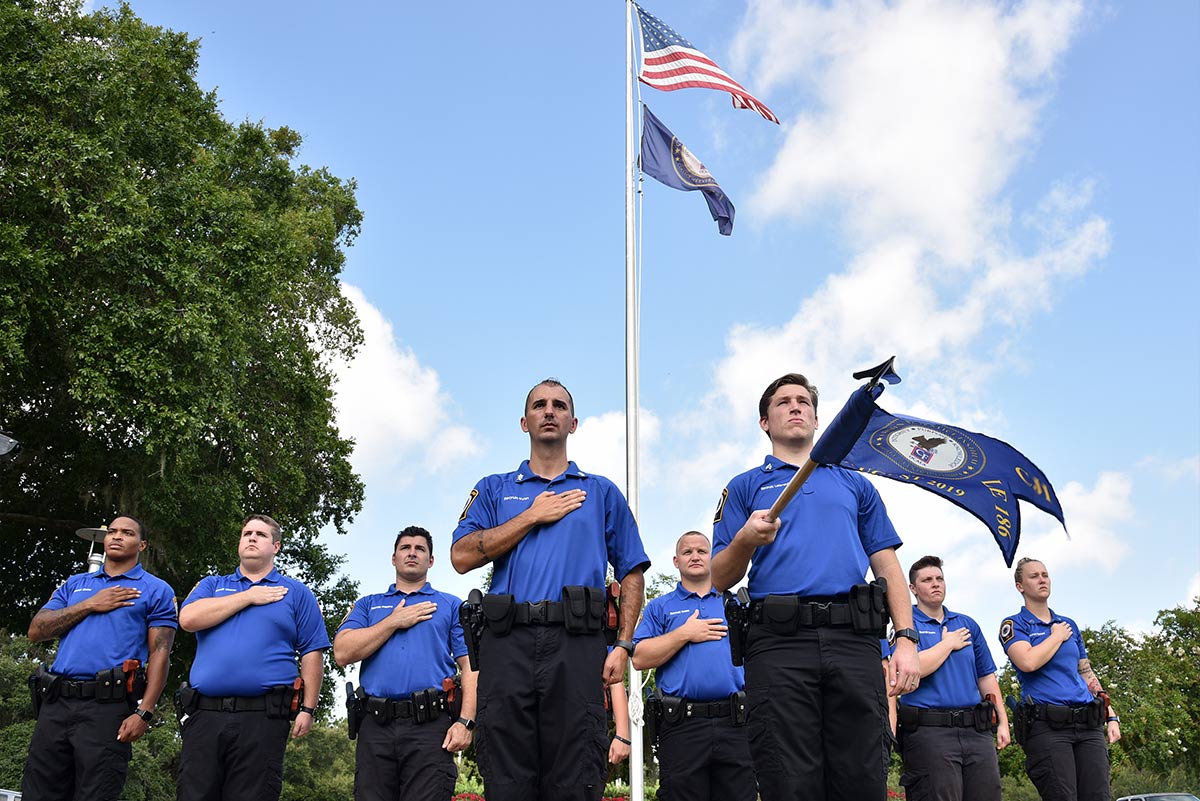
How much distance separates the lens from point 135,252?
16.0m

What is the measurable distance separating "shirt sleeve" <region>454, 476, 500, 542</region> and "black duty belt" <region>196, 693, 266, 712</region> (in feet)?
6.99

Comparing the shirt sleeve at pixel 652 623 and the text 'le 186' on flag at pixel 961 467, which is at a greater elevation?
the text 'le 186' on flag at pixel 961 467

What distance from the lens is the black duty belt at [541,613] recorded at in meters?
4.45

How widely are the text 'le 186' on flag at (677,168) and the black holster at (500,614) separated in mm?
12454

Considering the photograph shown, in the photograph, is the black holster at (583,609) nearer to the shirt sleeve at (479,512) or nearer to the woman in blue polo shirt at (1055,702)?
the shirt sleeve at (479,512)

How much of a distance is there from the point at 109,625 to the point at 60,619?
345 millimetres

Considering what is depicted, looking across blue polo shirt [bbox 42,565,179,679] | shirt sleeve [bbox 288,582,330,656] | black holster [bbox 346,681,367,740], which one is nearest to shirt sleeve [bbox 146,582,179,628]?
blue polo shirt [bbox 42,565,179,679]

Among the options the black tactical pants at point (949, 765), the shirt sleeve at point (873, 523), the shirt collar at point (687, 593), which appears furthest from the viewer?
the shirt collar at point (687, 593)

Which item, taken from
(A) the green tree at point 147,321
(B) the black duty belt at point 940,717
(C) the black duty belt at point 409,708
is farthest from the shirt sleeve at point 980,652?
(A) the green tree at point 147,321

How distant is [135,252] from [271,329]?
420 cm

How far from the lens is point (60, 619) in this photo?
22.4 feet

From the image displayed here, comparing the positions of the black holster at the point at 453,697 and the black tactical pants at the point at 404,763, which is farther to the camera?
the black holster at the point at 453,697

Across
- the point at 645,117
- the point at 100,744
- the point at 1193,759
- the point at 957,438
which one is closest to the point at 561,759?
the point at 957,438

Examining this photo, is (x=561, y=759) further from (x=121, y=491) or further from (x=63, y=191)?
(x=121, y=491)
